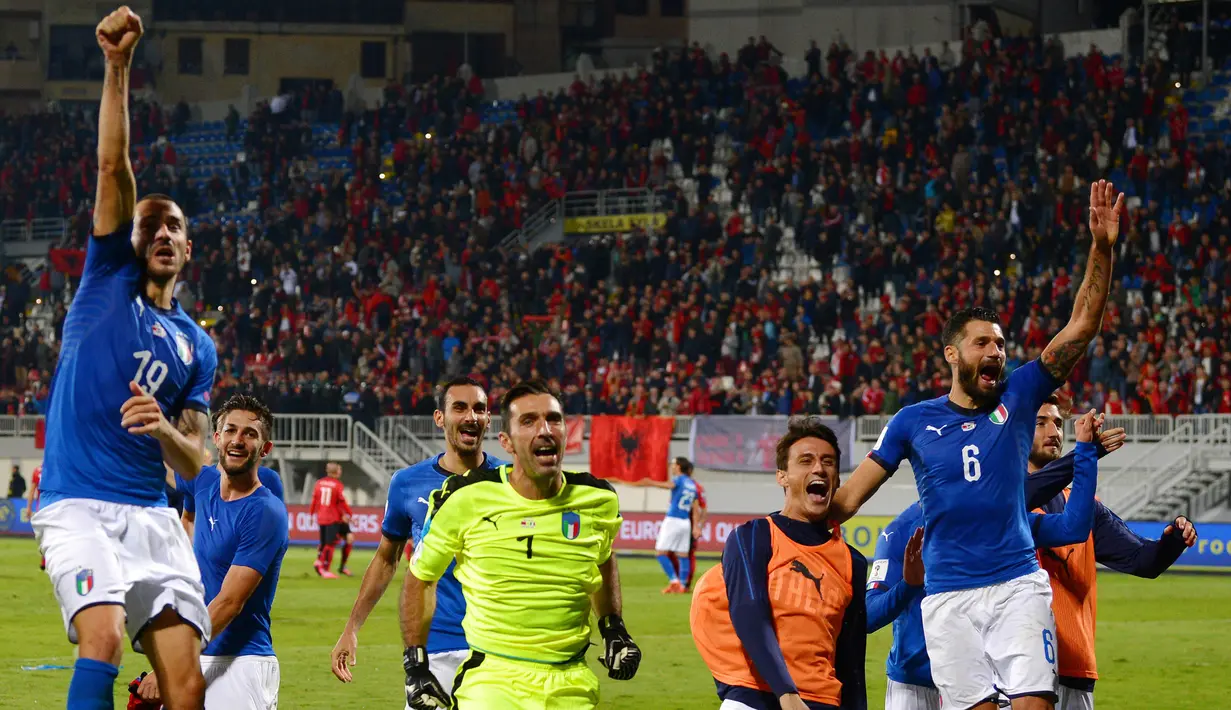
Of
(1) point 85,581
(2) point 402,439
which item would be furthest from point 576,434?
(1) point 85,581

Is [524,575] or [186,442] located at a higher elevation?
[186,442]

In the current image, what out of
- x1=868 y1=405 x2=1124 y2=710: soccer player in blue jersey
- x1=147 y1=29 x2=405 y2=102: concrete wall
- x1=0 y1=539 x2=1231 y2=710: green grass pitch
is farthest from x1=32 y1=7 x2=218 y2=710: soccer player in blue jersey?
x1=147 y1=29 x2=405 y2=102: concrete wall

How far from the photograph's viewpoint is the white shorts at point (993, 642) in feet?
24.0

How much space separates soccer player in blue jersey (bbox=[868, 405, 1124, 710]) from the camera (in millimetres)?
7672

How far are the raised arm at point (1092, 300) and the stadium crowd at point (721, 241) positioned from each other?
2258 centimetres

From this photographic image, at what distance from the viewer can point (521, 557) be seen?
243 inches

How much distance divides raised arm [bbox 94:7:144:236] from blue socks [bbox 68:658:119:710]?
4.90 feet

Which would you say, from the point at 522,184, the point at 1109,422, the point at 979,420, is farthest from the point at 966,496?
the point at 522,184

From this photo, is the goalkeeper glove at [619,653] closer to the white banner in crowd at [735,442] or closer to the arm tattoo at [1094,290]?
the arm tattoo at [1094,290]

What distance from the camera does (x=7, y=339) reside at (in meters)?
44.4

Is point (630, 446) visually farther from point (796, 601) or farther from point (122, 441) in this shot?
point (122, 441)

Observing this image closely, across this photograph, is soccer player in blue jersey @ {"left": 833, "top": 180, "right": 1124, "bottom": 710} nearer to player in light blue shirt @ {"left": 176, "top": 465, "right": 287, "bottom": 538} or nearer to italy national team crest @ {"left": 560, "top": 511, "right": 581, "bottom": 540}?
italy national team crest @ {"left": 560, "top": 511, "right": 581, "bottom": 540}

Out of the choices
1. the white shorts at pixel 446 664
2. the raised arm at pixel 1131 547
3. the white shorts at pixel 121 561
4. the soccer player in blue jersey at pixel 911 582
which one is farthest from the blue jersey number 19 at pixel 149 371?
the raised arm at pixel 1131 547

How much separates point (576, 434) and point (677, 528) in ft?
30.9
